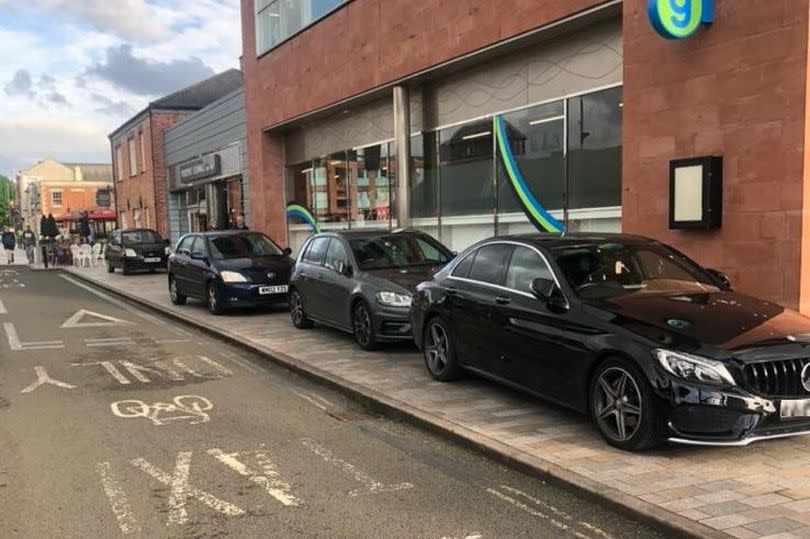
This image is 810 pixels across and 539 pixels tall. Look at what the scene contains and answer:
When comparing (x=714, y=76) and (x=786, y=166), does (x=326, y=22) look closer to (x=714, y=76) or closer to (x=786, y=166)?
(x=714, y=76)

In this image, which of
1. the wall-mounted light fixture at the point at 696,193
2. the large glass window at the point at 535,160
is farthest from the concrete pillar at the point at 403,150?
the wall-mounted light fixture at the point at 696,193

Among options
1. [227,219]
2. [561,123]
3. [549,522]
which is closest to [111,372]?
[549,522]

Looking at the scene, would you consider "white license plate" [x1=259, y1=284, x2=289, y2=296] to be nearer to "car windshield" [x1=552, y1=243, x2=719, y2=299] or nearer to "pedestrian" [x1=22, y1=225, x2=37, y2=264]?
"car windshield" [x1=552, y1=243, x2=719, y2=299]

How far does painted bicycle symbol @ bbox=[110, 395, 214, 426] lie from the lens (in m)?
6.46

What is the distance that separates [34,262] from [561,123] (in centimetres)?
3171

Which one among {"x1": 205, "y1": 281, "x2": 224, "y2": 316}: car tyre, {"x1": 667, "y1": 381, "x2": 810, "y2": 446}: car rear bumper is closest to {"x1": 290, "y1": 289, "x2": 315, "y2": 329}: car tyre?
{"x1": 205, "y1": 281, "x2": 224, "y2": 316}: car tyre

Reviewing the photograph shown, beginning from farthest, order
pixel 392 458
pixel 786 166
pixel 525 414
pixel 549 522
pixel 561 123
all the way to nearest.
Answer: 1. pixel 561 123
2. pixel 786 166
3. pixel 525 414
4. pixel 392 458
5. pixel 549 522

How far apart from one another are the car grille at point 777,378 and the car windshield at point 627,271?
1.14 m

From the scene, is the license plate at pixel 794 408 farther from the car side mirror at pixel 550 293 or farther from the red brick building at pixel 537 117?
the red brick building at pixel 537 117

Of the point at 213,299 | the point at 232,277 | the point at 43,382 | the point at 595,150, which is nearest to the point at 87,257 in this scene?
the point at 213,299

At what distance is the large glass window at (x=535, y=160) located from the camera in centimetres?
1187

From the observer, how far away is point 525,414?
6047 millimetres

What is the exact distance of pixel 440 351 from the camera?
7.33 m

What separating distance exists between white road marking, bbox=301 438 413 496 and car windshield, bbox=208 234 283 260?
28.5 ft
